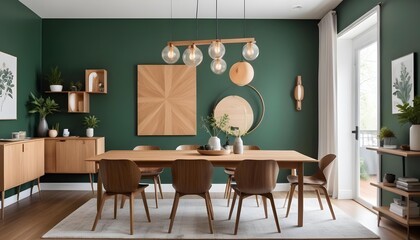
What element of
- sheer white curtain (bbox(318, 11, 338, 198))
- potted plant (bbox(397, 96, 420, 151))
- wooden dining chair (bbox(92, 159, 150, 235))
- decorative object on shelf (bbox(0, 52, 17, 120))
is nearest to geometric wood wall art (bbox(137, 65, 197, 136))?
decorative object on shelf (bbox(0, 52, 17, 120))

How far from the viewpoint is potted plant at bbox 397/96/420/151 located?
341 cm

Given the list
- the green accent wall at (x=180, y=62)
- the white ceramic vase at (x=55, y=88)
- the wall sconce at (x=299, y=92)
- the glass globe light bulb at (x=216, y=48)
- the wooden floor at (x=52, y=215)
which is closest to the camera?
the wooden floor at (x=52, y=215)

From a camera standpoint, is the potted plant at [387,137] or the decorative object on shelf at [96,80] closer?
the potted plant at [387,137]

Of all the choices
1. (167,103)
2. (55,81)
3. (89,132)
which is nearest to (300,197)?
(167,103)

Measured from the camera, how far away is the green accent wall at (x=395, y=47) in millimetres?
3666

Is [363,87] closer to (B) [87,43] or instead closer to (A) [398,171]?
(A) [398,171]

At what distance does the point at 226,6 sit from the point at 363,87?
2376mm

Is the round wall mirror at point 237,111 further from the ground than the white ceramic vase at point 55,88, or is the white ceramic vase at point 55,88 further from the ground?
the white ceramic vase at point 55,88

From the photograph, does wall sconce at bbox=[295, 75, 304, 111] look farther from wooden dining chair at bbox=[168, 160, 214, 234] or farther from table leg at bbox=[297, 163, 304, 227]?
wooden dining chair at bbox=[168, 160, 214, 234]

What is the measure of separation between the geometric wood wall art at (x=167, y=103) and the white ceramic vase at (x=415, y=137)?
3528 mm

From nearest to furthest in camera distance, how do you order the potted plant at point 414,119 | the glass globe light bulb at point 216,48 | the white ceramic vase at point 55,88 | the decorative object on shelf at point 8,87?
the potted plant at point 414,119, the glass globe light bulb at point 216,48, the decorative object on shelf at point 8,87, the white ceramic vase at point 55,88

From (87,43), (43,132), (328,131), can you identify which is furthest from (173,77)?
(328,131)

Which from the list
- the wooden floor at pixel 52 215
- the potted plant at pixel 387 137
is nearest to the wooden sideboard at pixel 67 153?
the wooden floor at pixel 52 215

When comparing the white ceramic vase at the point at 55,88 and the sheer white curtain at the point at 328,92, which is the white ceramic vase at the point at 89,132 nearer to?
the white ceramic vase at the point at 55,88
